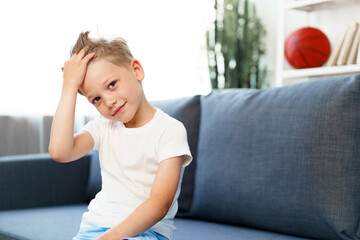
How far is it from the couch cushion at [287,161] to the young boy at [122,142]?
16.4 inches

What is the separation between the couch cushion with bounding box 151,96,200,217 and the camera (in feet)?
5.90

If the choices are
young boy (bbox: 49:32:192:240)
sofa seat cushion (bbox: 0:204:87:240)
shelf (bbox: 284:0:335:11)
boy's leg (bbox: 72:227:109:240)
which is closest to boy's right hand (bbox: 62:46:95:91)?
young boy (bbox: 49:32:192:240)

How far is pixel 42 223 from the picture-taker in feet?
5.57

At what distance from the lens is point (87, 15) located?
2893 millimetres

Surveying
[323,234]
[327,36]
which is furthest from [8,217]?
[327,36]

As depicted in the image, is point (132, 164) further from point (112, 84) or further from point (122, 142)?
point (112, 84)

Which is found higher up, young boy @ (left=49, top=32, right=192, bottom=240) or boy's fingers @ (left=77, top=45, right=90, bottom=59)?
boy's fingers @ (left=77, top=45, right=90, bottom=59)

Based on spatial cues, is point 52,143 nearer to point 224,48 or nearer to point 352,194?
point 352,194

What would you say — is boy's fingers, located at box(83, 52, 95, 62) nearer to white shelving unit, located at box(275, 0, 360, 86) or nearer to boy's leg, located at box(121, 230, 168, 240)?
boy's leg, located at box(121, 230, 168, 240)

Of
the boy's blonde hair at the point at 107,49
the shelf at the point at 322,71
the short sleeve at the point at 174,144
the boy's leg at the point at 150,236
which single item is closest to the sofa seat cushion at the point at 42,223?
the boy's leg at the point at 150,236

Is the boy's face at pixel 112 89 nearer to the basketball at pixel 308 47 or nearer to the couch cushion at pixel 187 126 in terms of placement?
the couch cushion at pixel 187 126

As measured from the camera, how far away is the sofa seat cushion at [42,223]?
1519mm

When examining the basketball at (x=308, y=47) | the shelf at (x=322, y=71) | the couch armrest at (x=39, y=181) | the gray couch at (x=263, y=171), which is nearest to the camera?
the gray couch at (x=263, y=171)

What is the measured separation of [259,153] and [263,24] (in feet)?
7.18
